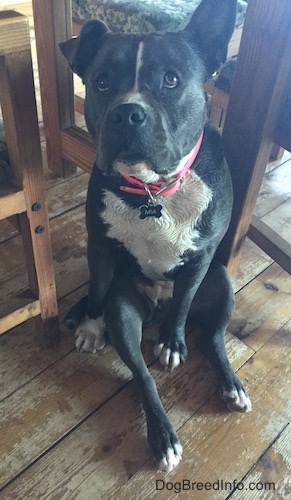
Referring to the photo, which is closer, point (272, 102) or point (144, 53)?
point (144, 53)

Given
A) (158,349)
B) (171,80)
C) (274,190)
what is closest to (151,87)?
(171,80)

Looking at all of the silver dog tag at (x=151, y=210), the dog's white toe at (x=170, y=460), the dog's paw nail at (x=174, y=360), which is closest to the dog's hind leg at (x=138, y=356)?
the dog's white toe at (x=170, y=460)

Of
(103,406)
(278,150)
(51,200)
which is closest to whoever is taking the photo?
(103,406)

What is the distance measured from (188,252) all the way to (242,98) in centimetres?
37

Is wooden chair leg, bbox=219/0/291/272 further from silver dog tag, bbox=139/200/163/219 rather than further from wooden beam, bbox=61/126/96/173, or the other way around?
wooden beam, bbox=61/126/96/173

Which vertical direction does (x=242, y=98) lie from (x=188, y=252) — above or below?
above

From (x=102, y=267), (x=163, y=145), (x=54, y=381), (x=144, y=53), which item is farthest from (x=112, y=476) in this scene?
(x=144, y=53)

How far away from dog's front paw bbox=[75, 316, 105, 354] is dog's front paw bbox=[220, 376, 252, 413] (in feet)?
1.02

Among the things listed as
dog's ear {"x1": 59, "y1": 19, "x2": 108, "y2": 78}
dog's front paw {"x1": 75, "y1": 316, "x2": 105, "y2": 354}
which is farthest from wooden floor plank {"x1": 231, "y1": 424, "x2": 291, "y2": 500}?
dog's ear {"x1": 59, "y1": 19, "x2": 108, "y2": 78}

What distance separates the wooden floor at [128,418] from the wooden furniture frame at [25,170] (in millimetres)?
56

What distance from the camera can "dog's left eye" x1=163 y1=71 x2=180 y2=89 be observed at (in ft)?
2.61

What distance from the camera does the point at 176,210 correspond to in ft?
3.04

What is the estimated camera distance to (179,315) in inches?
42.5

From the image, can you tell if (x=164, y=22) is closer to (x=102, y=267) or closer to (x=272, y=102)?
(x=272, y=102)
